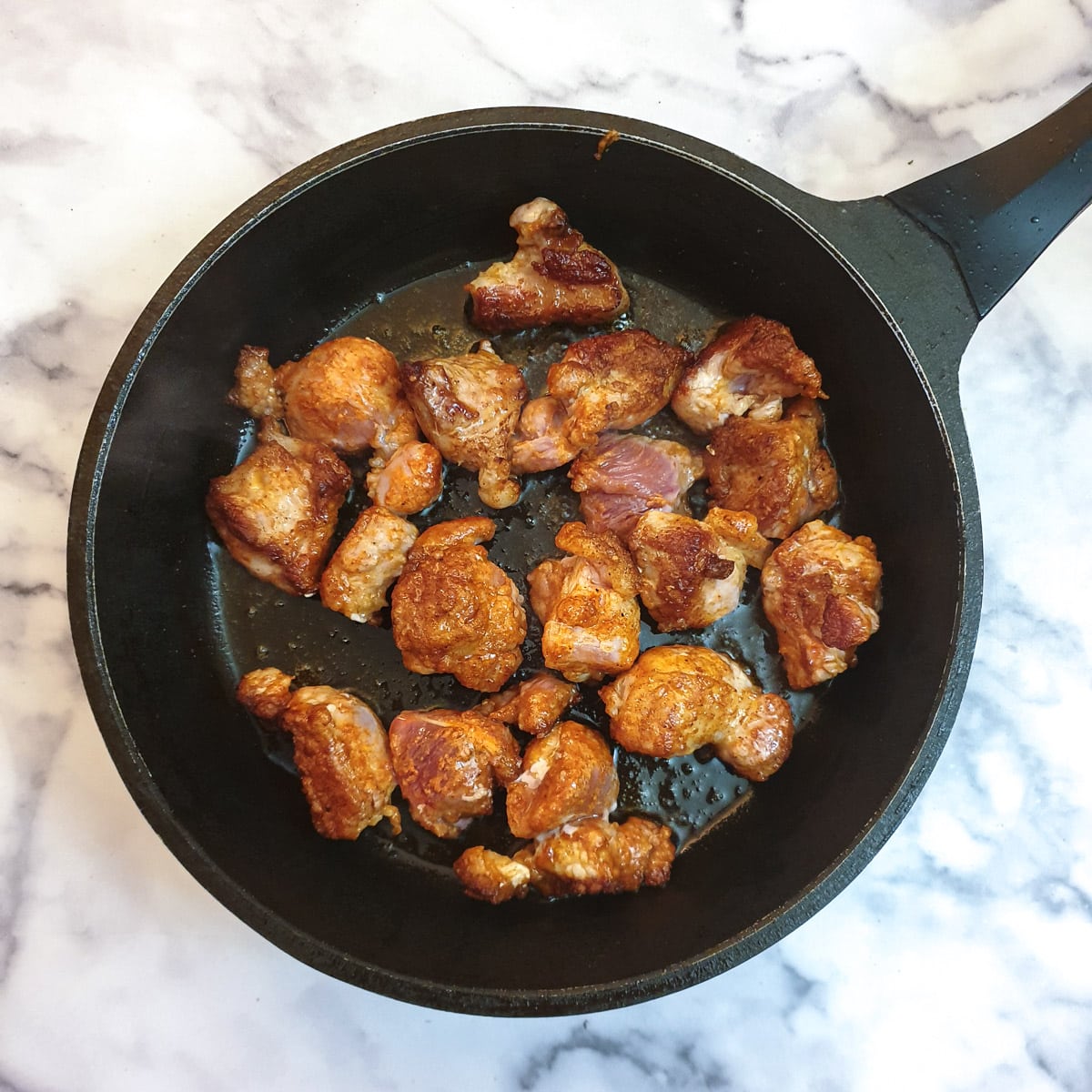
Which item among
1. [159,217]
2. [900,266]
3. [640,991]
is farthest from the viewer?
[159,217]

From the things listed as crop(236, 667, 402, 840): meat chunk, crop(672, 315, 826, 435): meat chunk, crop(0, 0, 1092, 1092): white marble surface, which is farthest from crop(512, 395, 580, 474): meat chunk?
crop(0, 0, 1092, 1092): white marble surface

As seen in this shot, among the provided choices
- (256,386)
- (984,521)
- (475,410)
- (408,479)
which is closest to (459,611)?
(408,479)

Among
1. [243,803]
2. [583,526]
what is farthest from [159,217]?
[243,803]

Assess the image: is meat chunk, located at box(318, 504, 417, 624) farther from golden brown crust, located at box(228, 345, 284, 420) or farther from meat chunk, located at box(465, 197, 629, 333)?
meat chunk, located at box(465, 197, 629, 333)

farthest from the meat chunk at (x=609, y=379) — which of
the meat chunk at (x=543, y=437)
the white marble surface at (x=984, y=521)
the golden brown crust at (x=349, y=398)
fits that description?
the white marble surface at (x=984, y=521)

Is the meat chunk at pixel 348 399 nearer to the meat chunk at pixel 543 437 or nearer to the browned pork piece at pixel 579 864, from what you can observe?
the meat chunk at pixel 543 437

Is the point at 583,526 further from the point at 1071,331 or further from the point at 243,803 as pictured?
the point at 1071,331
